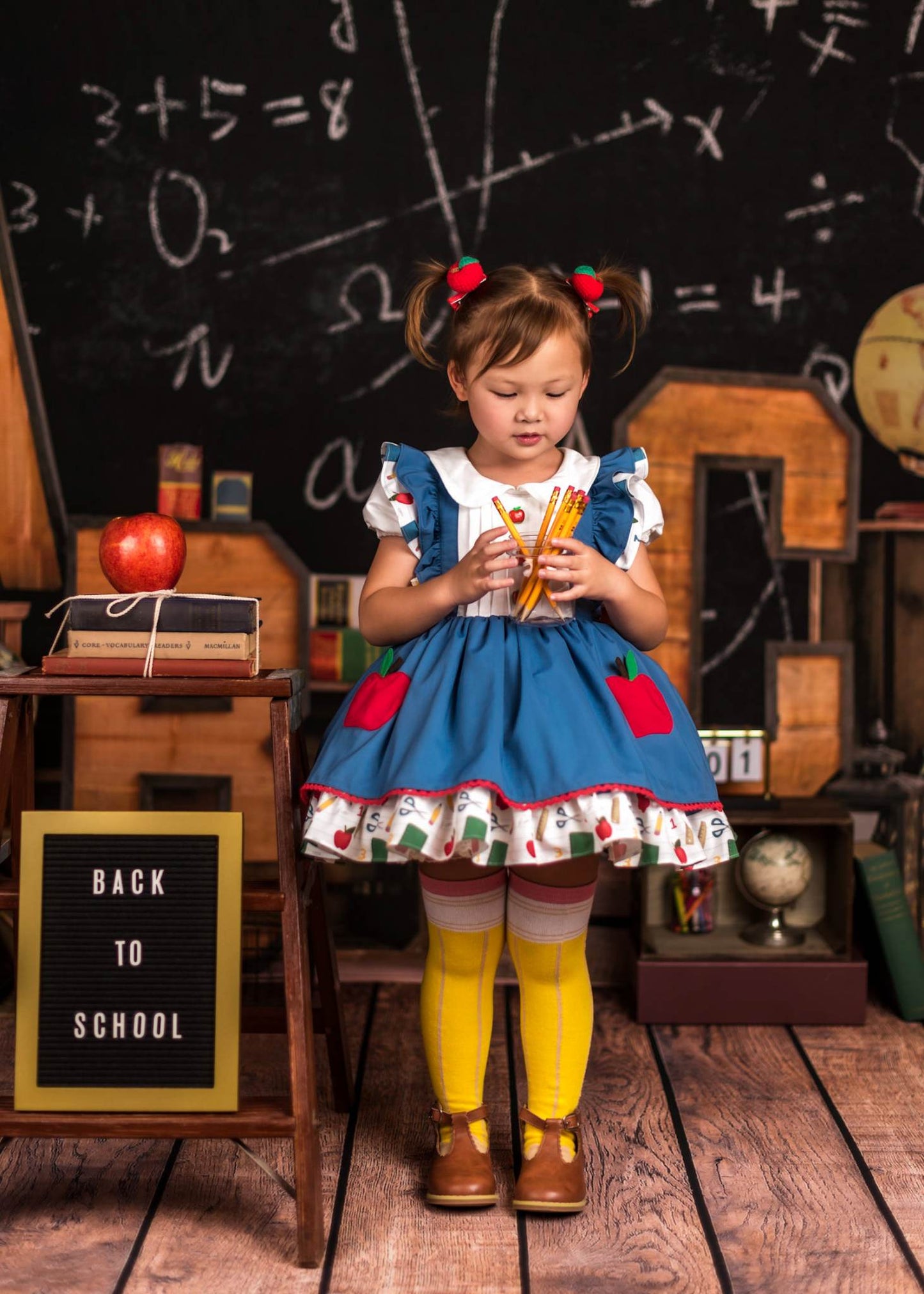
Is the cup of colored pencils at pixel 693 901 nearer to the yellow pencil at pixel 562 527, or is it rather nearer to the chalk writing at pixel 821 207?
the yellow pencil at pixel 562 527

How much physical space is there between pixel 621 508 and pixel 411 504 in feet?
1.02

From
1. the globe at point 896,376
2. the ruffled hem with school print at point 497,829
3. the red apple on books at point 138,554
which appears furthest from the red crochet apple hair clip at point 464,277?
the globe at point 896,376

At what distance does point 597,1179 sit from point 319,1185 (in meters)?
0.44

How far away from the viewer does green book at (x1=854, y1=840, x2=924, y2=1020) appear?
2482mm

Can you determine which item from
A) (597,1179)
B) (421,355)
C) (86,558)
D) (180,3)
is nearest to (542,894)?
(597,1179)

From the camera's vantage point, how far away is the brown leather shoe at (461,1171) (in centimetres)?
173

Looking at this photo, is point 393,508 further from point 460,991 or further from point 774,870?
point 774,870

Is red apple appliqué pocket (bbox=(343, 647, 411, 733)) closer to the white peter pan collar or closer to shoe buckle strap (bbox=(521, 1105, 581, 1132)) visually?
the white peter pan collar

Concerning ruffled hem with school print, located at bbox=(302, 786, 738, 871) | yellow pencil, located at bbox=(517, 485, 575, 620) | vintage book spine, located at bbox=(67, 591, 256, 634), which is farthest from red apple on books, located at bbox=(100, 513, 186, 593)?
yellow pencil, located at bbox=(517, 485, 575, 620)

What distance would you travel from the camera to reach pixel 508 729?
1669 millimetres

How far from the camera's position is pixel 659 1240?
165 cm

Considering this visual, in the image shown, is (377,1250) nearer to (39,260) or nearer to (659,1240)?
(659,1240)

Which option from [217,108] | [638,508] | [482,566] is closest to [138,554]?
[482,566]

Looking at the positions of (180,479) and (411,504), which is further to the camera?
(180,479)
